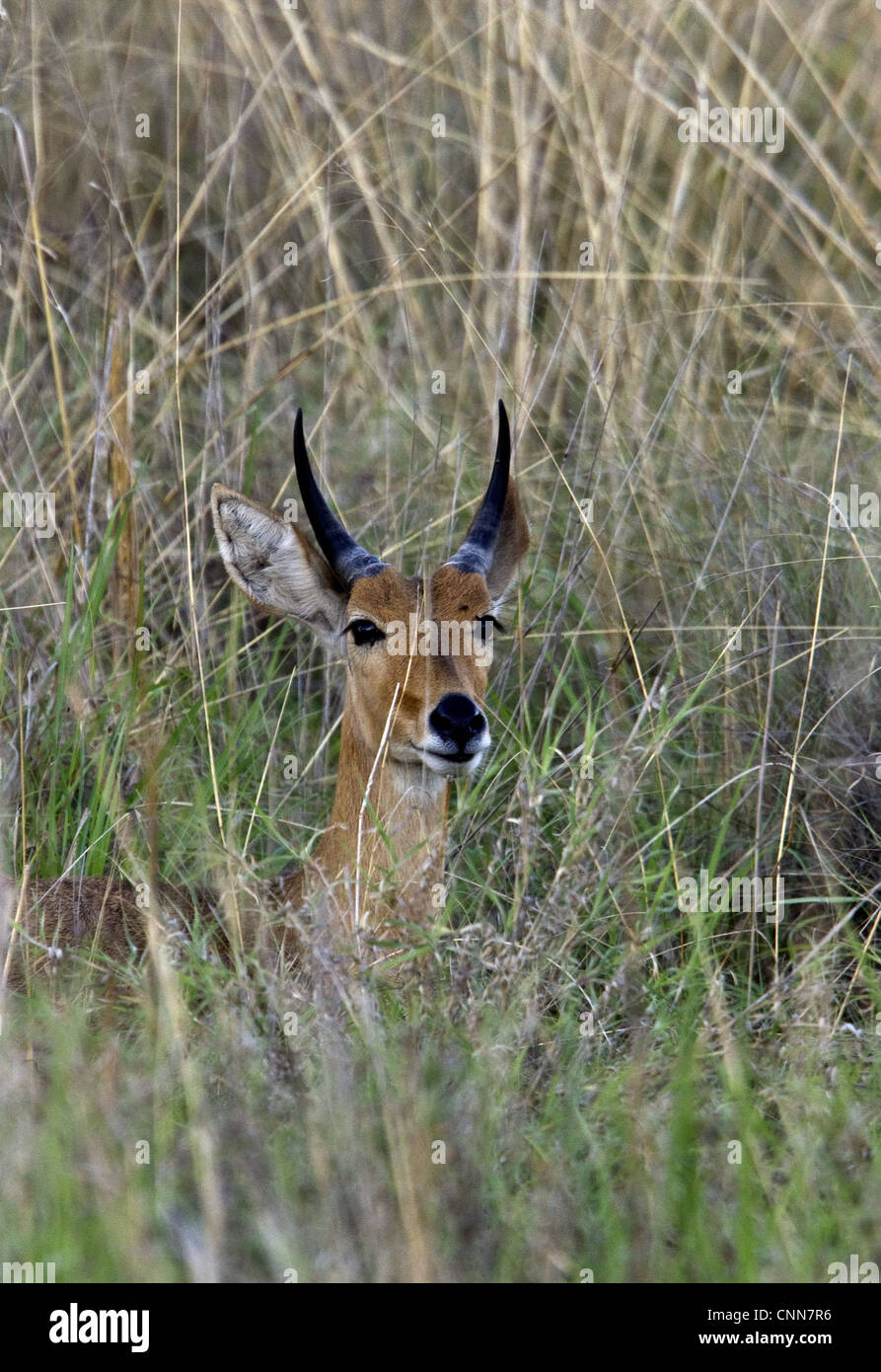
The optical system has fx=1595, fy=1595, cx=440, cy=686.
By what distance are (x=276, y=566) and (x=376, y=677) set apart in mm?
543

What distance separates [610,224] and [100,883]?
3381 mm

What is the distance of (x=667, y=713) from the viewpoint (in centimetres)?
548

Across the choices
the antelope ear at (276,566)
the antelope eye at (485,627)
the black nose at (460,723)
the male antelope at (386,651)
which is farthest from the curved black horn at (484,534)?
the black nose at (460,723)

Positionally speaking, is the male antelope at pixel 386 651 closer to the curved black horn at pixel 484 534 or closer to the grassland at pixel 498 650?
the curved black horn at pixel 484 534

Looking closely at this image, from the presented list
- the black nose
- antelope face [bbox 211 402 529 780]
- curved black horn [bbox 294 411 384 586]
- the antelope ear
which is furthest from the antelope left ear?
the black nose

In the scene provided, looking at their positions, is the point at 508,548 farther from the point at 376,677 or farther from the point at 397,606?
the point at 376,677

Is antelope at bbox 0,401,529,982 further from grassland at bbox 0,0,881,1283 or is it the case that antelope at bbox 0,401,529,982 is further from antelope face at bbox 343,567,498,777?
grassland at bbox 0,0,881,1283

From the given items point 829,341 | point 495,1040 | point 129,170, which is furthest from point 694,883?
point 129,170

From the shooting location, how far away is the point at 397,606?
4.91 m

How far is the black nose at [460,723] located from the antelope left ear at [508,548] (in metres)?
0.78

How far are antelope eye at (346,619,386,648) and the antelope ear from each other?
0.48ft

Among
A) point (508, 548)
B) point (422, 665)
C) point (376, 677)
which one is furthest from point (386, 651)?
point (508, 548)

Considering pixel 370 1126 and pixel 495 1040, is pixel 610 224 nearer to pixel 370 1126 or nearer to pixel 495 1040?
pixel 495 1040
